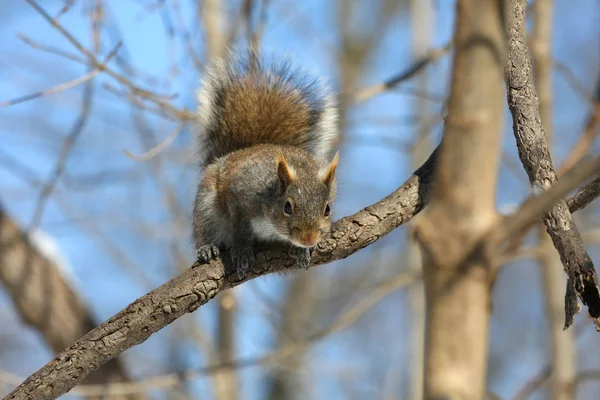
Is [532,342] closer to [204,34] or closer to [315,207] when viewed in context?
[204,34]

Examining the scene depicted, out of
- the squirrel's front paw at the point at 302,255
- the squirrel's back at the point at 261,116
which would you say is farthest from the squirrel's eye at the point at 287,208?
the squirrel's back at the point at 261,116

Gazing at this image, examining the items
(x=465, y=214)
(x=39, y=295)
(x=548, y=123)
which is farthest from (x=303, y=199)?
(x=39, y=295)

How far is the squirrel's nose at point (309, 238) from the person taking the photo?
7.67 feet

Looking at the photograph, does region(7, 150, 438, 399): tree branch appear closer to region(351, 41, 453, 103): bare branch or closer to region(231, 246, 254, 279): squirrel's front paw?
region(231, 246, 254, 279): squirrel's front paw

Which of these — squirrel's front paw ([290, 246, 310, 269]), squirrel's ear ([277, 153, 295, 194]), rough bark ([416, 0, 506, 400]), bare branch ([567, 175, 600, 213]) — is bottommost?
rough bark ([416, 0, 506, 400])

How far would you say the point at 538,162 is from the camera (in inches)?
64.6

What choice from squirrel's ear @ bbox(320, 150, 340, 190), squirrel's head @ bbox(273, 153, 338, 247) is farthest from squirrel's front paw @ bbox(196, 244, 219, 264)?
squirrel's ear @ bbox(320, 150, 340, 190)

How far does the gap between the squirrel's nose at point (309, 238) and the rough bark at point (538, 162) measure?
0.84 meters

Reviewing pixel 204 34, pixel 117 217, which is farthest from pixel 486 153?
pixel 117 217

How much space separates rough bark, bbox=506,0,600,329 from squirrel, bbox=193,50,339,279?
33.4 inches

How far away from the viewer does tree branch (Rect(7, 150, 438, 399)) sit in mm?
1864

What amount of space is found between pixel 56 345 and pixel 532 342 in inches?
284

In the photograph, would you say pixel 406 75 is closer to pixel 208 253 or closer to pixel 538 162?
pixel 208 253

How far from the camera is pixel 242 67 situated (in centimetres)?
345
